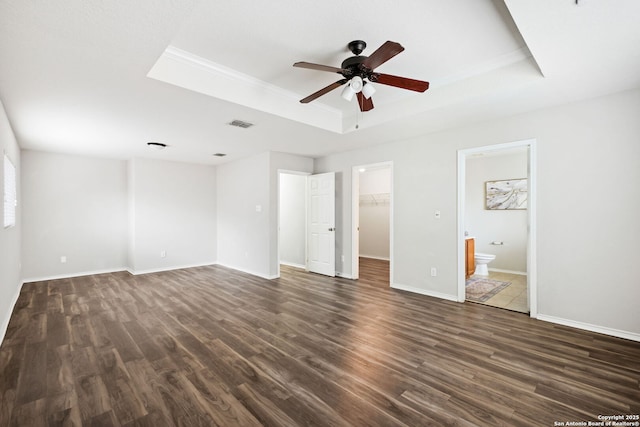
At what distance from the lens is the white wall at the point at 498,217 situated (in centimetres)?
600

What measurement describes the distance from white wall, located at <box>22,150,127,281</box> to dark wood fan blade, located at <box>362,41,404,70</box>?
626 centimetres

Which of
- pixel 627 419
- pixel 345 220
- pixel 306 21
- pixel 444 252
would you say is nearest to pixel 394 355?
pixel 627 419

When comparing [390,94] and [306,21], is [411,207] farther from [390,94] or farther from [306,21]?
[306,21]

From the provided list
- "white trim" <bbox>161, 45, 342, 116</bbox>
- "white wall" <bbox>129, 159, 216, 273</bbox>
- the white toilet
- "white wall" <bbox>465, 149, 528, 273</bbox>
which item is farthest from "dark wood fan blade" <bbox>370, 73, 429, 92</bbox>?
"white wall" <bbox>129, 159, 216, 273</bbox>

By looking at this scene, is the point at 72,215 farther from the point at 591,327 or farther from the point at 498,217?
the point at 498,217

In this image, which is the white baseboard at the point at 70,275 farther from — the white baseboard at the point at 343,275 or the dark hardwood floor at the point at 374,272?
the dark hardwood floor at the point at 374,272

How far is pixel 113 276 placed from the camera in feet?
19.1

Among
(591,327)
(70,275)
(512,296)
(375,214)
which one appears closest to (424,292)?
(512,296)

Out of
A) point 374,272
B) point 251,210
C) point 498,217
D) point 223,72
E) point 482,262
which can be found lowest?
point 374,272

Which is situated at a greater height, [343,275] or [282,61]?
[282,61]

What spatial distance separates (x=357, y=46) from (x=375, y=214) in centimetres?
593

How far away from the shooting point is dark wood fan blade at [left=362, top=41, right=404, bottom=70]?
2.01 metres

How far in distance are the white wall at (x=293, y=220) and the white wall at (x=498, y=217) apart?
3.82m

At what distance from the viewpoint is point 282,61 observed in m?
2.87
